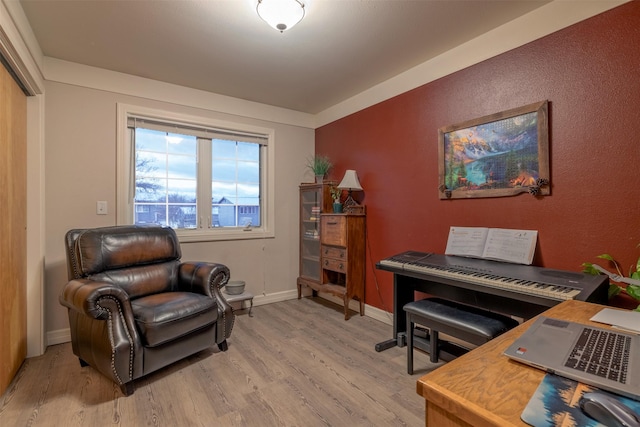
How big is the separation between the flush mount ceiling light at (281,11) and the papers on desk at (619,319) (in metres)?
2.04

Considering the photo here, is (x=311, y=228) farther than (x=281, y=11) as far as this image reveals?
Yes

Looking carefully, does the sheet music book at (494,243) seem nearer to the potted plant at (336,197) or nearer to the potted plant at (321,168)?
the potted plant at (336,197)

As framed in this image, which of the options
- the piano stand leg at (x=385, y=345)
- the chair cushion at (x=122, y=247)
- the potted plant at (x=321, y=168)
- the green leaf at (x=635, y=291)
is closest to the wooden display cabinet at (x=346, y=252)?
the potted plant at (x=321, y=168)

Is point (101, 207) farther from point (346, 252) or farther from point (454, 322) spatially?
point (454, 322)

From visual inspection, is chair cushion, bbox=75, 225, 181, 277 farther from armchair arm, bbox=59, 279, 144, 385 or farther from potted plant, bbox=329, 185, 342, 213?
potted plant, bbox=329, 185, 342, 213

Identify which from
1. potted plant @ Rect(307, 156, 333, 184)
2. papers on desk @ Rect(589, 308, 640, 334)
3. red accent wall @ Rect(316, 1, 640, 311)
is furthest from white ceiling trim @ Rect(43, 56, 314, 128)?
papers on desk @ Rect(589, 308, 640, 334)

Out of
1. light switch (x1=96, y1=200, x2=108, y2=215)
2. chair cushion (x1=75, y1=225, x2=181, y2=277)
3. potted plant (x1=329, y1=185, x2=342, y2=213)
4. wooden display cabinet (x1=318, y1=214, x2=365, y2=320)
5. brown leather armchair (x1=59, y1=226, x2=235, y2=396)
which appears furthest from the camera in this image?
potted plant (x1=329, y1=185, x2=342, y2=213)

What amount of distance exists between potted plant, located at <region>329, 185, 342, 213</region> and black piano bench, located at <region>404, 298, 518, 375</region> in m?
1.52

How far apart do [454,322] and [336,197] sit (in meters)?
1.96

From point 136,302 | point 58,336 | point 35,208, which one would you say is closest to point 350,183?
point 136,302

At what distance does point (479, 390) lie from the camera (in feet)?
2.10

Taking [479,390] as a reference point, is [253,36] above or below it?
above

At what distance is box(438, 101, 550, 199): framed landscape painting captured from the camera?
2047 millimetres

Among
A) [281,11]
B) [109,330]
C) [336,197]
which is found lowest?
[109,330]
